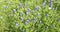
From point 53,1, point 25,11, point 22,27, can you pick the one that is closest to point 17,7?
point 25,11

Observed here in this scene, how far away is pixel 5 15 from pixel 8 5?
0.95 feet

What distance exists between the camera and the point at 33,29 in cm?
371

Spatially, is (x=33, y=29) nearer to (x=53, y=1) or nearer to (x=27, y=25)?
(x=27, y=25)

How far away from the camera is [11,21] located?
3951 millimetres

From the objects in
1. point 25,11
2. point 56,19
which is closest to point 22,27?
point 25,11

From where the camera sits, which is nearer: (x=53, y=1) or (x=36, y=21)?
(x=36, y=21)

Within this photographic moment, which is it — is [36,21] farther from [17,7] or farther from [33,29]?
[17,7]

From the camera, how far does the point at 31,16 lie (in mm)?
→ 3785

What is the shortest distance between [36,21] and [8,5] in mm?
851

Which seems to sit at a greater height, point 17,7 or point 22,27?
point 17,7

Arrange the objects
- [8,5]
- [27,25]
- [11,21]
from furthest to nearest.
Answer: [8,5]
[11,21]
[27,25]

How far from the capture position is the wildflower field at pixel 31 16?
371 cm

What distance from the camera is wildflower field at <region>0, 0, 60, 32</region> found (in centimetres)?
371

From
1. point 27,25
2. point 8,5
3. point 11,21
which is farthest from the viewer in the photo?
point 8,5
